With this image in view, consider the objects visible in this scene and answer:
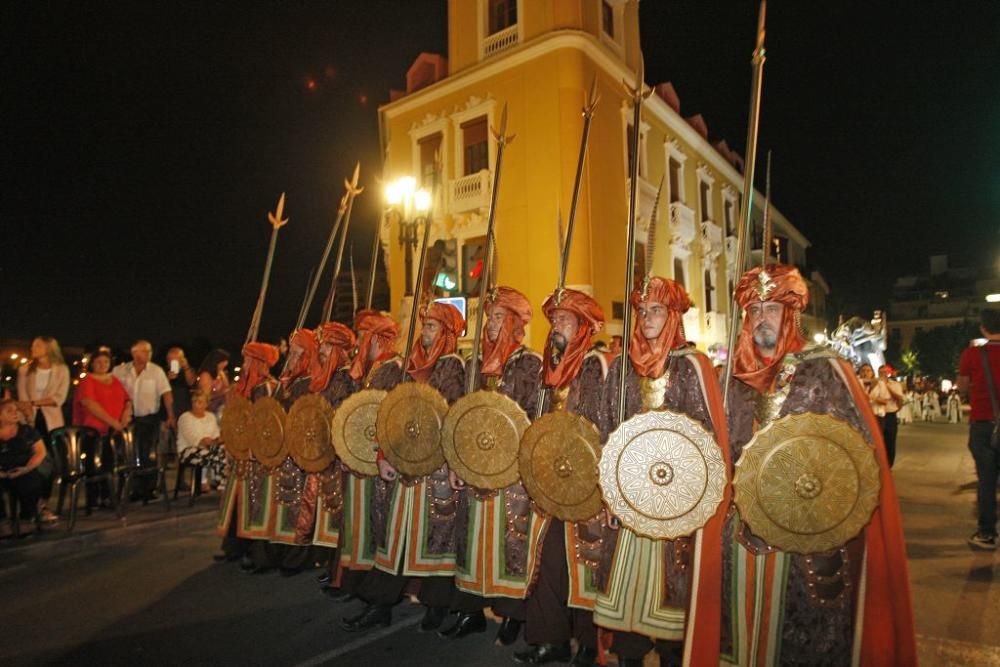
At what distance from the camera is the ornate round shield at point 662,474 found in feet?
8.53

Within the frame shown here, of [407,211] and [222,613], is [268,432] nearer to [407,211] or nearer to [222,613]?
[222,613]

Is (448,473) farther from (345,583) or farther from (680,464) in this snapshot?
(680,464)

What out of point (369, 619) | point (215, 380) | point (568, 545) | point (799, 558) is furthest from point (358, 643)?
point (215, 380)

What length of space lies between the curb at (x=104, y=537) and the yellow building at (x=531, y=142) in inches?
233

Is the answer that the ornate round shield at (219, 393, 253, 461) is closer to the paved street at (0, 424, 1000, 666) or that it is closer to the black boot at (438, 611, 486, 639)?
the paved street at (0, 424, 1000, 666)

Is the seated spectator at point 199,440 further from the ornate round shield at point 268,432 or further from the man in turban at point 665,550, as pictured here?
the man in turban at point 665,550

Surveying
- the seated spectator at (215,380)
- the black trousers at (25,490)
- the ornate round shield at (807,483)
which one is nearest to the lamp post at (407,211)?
the seated spectator at (215,380)

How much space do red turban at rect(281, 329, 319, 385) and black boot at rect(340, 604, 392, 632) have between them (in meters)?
2.03

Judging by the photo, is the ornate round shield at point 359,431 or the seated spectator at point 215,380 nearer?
the ornate round shield at point 359,431

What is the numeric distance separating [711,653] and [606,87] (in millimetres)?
15403

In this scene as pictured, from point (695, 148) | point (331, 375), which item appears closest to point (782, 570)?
point (331, 375)

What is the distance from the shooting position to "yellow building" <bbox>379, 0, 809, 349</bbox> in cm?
1429

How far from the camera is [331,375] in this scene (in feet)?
15.8

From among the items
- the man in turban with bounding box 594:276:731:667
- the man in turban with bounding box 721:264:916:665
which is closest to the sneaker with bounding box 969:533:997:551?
the man in turban with bounding box 721:264:916:665
